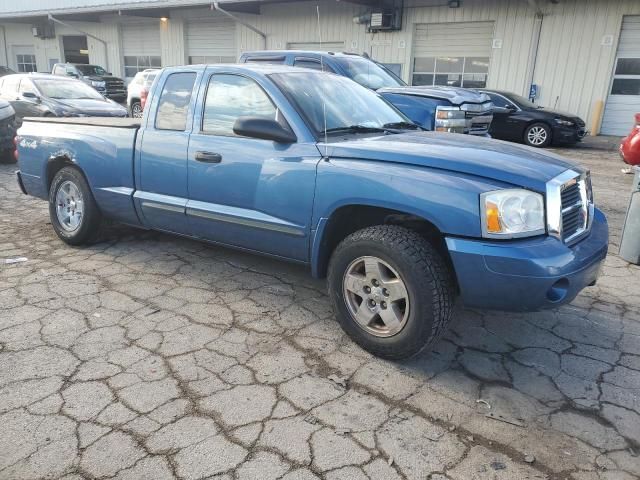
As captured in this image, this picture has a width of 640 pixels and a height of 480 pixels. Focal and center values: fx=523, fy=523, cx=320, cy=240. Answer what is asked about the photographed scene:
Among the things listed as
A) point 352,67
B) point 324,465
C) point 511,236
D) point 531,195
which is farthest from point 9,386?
point 352,67

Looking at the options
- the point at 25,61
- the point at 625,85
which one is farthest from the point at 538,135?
the point at 25,61

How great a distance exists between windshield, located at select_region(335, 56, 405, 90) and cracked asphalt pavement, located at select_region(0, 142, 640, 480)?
5139 millimetres

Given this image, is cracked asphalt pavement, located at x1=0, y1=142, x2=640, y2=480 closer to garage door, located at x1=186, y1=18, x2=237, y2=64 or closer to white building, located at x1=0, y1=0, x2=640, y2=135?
white building, located at x1=0, y1=0, x2=640, y2=135

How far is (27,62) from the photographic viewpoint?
33938 millimetres

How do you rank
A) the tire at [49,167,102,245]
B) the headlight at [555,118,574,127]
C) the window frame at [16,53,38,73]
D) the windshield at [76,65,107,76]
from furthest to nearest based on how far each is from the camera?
1. the window frame at [16,53,38,73]
2. the windshield at [76,65,107,76]
3. the headlight at [555,118,574,127]
4. the tire at [49,167,102,245]

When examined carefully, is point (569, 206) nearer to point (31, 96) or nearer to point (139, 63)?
point (31, 96)

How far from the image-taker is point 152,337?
11.1ft

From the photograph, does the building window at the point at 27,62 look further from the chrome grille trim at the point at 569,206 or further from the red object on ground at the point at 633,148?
the chrome grille trim at the point at 569,206

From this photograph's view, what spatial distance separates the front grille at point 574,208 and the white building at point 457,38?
8.49 metres

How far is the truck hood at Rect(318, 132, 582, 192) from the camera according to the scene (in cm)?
288

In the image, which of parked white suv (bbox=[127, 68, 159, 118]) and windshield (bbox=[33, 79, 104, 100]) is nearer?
windshield (bbox=[33, 79, 104, 100])

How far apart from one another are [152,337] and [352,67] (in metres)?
6.46

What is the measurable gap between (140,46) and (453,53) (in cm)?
1718

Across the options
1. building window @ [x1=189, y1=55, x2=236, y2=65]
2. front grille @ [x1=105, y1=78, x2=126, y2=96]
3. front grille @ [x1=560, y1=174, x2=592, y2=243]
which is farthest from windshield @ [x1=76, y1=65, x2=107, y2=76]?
front grille @ [x1=560, y1=174, x2=592, y2=243]
